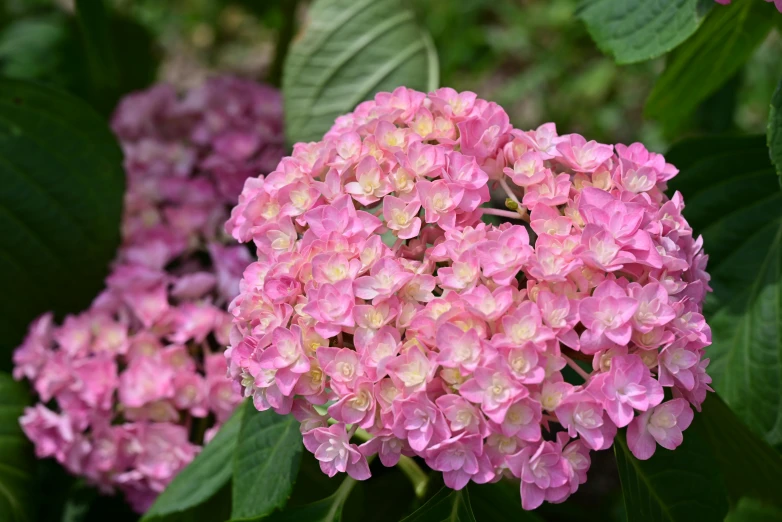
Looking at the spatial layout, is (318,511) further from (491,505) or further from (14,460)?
(14,460)

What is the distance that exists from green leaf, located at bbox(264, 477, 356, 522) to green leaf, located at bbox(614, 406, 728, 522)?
281mm

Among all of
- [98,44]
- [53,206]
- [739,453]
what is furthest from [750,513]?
[98,44]

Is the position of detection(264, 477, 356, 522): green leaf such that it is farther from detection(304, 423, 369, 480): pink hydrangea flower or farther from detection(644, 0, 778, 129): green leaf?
detection(644, 0, 778, 129): green leaf

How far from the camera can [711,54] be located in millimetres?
1036

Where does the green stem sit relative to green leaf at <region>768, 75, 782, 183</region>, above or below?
below

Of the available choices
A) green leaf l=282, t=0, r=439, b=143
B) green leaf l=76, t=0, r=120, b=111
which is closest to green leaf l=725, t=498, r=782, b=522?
green leaf l=282, t=0, r=439, b=143

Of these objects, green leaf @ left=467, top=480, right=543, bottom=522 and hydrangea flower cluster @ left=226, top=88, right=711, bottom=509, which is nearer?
hydrangea flower cluster @ left=226, top=88, right=711, bottom=509

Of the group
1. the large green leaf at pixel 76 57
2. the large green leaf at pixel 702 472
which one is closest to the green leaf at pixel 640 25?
the large green leaf at pixel 702 472

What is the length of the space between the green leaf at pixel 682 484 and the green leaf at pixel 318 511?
281 mm

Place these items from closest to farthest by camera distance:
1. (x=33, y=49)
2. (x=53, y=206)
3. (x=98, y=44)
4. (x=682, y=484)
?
(x=682, y=484) < (x=53, y=206) < (x=98, y=44) < (x=33, y=49)

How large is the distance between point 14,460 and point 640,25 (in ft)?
3.27

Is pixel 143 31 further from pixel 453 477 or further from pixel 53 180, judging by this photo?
pixel 453 477

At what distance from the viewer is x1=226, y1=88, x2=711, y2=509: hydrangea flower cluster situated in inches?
23.0

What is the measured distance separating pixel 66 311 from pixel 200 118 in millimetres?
424
